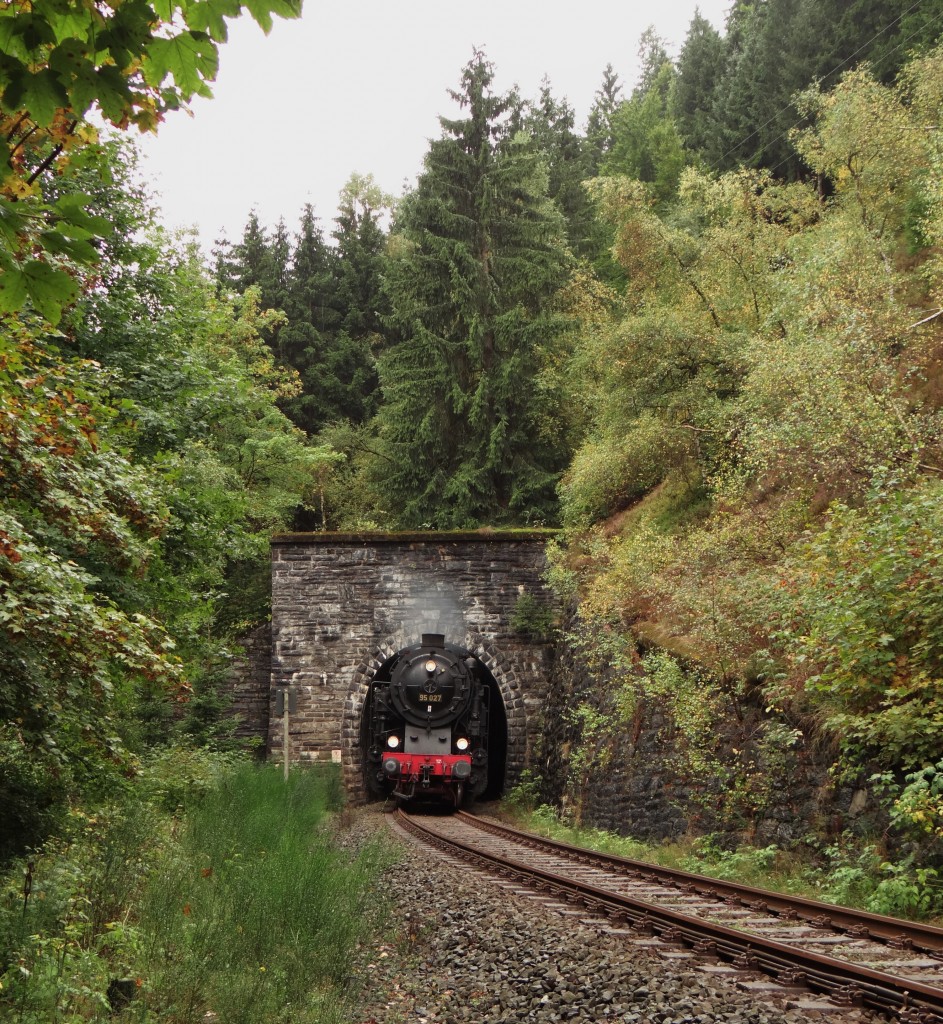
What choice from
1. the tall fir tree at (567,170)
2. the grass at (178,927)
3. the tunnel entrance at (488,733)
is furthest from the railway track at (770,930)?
the tall fir tree at (567,170)

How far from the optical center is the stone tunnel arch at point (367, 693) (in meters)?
20.4

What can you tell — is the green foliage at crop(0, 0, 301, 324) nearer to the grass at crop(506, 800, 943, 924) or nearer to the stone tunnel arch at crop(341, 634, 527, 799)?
the grass at crop(506, 800, 943, 924)

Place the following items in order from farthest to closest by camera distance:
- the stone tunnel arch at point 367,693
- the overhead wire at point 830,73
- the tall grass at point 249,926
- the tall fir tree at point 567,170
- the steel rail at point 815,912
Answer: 1. the tall fir tree at point 567,170
2. the overhead wire at point 830,73
3. the stone tunnel arch at point 367,693
4. the steel rail at point 815,912
5. the tall grass at point 249,926

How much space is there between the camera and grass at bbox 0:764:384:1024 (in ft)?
15.6

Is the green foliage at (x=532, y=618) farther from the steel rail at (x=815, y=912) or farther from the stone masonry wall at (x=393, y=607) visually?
the steel rail at (x=815, y=912)

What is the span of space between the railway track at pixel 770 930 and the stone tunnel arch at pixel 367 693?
10553mm

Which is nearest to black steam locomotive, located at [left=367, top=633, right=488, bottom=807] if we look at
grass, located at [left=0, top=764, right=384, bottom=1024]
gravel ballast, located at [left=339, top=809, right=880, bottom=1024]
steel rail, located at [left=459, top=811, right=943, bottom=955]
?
steel rail, located at [left=459, top=811, right=943, bottom=955]

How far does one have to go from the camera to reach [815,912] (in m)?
6.54

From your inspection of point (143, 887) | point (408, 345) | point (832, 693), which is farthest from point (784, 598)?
point (408, 345)

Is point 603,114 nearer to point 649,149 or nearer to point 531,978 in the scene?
point 649,149

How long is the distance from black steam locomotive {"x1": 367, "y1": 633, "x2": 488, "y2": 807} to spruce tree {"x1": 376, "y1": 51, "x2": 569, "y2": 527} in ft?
21.8

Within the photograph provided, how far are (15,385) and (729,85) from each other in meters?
41.3

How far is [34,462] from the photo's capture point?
208 inches

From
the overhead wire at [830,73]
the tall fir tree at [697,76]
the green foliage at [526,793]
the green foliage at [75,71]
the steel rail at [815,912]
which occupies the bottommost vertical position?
the green foliage at [526,793]
